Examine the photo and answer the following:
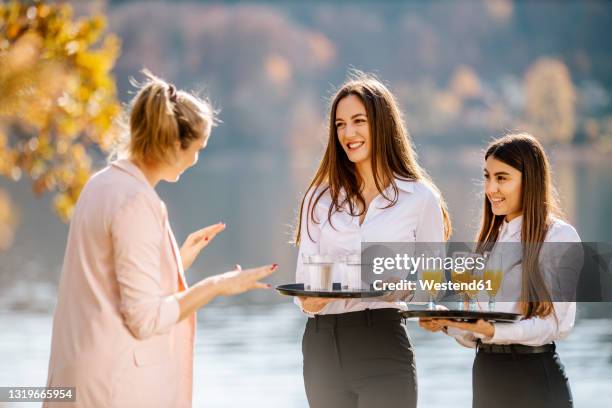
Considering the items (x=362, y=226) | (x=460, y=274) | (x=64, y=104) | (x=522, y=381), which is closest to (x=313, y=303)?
(x=362, y=226)

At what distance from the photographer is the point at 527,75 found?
234 feet

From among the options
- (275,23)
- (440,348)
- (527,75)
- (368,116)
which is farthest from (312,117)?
(368,116)

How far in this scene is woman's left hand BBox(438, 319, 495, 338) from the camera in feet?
9.70

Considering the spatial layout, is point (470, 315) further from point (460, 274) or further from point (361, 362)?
point (361, 362)

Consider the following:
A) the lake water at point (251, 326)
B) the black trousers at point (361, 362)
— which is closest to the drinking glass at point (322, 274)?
the black trousers at point (361, 362)

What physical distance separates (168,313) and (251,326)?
12.4 m

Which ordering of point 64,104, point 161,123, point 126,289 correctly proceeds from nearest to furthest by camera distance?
point 126,289 < point 161,123 < point 64,104

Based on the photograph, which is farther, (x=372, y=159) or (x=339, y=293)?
(x=372, y=159)

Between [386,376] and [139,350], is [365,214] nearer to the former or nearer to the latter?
[386,376]

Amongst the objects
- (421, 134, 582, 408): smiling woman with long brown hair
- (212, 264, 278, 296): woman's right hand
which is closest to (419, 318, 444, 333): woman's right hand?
(421, 134, 582, 408): smiling woman with long brown hair

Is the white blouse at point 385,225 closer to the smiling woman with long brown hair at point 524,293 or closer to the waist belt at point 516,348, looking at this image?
the smiling woman with long brown hair at point 524,293

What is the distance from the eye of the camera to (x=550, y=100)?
6662 cm

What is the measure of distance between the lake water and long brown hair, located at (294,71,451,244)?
0.59m

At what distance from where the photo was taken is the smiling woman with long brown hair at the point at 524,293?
300 centimetres
